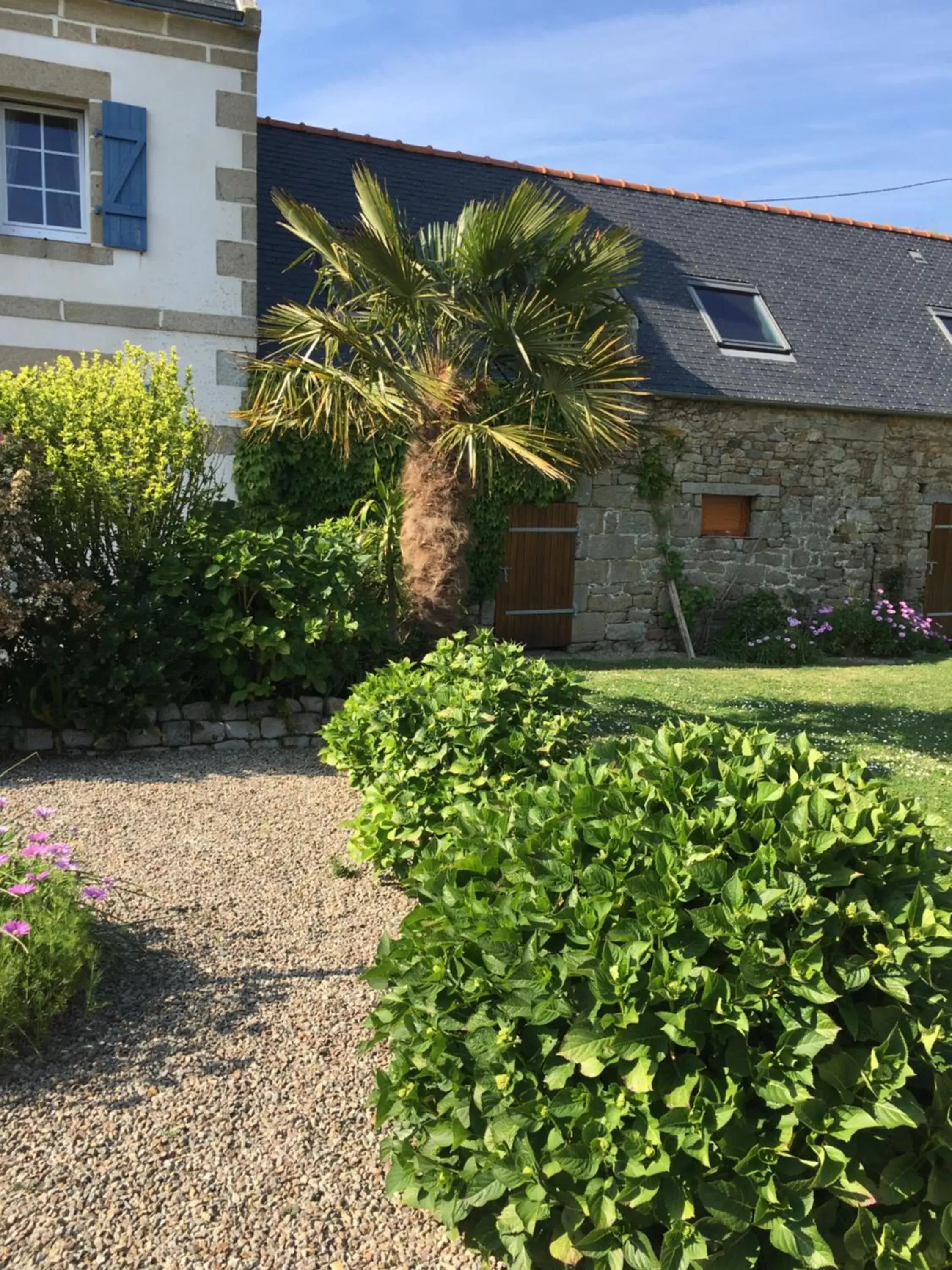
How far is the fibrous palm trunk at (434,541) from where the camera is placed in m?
7.19

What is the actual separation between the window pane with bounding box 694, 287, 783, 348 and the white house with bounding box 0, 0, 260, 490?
644cm

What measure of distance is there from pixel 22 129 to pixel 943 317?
41.5 feet

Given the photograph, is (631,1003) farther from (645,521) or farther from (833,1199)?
(645,521)

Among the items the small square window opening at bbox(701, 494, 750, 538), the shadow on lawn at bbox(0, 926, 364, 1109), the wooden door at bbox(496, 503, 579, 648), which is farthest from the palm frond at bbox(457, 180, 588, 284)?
the shadow on lawn at bbox(0, 926, 364, 1109)

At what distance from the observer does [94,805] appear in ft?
15.9

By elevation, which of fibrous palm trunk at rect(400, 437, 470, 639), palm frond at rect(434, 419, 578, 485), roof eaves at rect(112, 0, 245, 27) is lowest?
fibrous palm trunk at rect(400, 437, 470, 639)

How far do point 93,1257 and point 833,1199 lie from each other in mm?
1493

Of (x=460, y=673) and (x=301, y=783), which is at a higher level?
(x=460, y=673)

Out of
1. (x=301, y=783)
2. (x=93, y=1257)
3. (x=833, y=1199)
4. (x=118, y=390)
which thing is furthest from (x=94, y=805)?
(x=833, y=1199)

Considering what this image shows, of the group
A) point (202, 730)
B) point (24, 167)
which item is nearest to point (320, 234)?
point (24, 167)

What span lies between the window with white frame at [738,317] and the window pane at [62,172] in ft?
24.7

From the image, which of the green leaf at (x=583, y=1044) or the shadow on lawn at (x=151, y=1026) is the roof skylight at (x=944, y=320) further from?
the green leaf at (x=583, y=1044)

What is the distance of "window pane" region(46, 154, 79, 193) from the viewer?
8555mm

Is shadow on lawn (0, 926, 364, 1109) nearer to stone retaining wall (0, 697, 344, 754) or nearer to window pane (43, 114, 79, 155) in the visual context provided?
stone retaining wall (0, 697, 344, 754)
